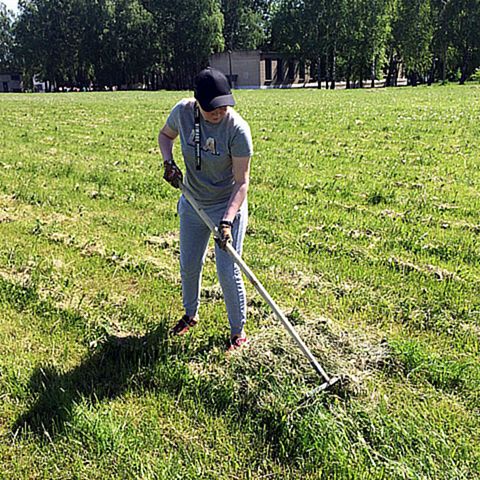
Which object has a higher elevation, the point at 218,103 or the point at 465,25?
the point at 465,25

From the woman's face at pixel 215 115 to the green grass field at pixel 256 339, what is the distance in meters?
1.69

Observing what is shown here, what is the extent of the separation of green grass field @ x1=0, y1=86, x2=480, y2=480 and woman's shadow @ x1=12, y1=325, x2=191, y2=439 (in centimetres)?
1

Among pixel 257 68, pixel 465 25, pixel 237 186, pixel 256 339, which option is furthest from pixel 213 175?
pixel 257 68

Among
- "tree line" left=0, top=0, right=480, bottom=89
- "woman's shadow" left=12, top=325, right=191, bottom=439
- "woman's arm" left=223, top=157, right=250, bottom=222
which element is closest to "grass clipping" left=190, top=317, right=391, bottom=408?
"woman's shadow" left=12, top=325, right=191, bottom=439

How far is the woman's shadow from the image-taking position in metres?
3.35

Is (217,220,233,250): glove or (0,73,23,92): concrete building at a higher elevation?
(0,73,23,92): concrete building

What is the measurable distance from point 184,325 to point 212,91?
6.54 feet

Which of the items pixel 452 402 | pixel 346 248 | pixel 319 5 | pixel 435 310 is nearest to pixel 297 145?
pixel 346 248

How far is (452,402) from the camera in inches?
134

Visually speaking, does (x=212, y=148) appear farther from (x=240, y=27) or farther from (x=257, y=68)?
(x=240, y=27)

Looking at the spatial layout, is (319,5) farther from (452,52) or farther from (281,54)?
(452,52)

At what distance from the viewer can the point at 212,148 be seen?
3469 millimetres

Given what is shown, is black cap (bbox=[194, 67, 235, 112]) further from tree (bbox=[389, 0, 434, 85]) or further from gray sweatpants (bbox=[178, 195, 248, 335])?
tree (bbox=[389, 0, 434, 85])

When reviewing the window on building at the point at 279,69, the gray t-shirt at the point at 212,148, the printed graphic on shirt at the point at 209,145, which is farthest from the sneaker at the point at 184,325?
the window on building at the point at 279,69
